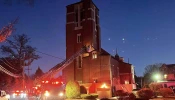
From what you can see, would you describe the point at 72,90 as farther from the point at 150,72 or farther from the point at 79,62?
the point at 150,72

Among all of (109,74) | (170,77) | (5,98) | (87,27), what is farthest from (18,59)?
(170,77)

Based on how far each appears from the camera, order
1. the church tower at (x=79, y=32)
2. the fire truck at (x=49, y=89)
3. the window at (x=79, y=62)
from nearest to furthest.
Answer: the fire truck at (x=49, y=89) → the window at (x=79, y=62) → the church tower at (x=79, y=32)

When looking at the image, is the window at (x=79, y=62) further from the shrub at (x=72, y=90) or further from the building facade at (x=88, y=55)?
the shrub at (x=72, y=90)

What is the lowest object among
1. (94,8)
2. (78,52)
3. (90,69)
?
(90,69)

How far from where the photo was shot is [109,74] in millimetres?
49250

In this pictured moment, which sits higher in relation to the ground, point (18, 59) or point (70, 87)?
point (18, 59)

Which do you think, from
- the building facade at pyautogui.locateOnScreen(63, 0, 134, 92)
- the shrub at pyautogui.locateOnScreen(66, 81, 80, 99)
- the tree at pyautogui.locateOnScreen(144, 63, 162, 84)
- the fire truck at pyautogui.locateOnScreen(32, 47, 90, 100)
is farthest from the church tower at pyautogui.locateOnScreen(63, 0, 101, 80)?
the tree at pyautogui.locateOnScreen(144, 63, 162, 84)

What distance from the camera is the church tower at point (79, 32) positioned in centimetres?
5506

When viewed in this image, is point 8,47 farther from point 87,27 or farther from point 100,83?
point 100,83

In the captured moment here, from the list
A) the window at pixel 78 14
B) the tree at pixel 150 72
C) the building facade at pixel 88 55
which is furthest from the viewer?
the tree at pixel 150 72

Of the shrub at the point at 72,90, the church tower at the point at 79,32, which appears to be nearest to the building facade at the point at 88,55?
the church tower at the point at 79,32

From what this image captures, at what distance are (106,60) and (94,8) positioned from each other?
1595 cm

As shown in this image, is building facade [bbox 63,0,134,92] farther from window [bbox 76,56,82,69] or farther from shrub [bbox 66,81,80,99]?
shrub [bbox 66,81,80,99]

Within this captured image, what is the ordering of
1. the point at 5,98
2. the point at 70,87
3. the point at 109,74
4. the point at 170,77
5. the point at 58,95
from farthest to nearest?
the point at 170,77, the point at 109,74, the point at 70,87, the point at 58,95, the point at 5,98
